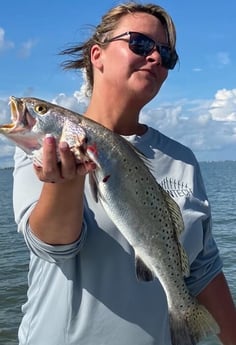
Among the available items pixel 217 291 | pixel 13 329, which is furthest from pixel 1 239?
pixel 217 291

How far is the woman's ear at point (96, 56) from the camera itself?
3.65 metres

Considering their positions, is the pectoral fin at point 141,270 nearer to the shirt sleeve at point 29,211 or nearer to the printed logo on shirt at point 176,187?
the shirt sleeve at point 29,211

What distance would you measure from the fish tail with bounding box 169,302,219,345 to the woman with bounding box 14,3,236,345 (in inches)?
5.1

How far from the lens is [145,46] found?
3492 millimetres

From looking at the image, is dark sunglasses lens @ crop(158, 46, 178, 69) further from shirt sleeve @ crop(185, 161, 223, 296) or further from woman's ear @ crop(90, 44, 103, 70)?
shirt sleeve @ crop(185, 161, 223, 296)

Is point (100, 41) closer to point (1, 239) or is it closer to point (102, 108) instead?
point (102, 108)

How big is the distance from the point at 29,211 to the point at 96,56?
1222 millimetres

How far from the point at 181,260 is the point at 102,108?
1071 millimetres

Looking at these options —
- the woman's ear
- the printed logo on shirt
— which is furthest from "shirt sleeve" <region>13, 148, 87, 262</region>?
the woman's ear

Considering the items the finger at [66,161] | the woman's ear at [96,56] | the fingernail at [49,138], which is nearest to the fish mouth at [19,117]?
the fingernail at [49,138]

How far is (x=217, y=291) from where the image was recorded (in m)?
3.93

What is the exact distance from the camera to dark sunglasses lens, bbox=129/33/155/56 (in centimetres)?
347

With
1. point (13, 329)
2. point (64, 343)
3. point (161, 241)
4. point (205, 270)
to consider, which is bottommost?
point (13, 329)

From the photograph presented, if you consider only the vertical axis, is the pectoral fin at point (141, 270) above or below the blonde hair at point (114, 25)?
below
